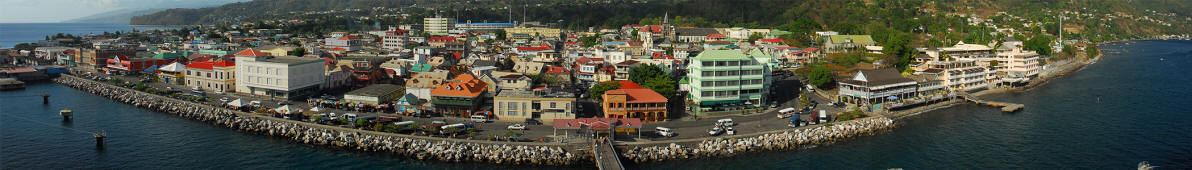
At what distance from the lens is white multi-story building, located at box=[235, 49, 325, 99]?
3116cm

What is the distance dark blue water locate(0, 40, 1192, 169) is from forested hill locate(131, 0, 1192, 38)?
35189mm

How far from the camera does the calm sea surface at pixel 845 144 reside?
69.3 feet

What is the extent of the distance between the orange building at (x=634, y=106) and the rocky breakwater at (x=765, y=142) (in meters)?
4.04

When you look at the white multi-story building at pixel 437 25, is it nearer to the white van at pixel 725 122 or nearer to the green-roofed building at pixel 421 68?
the green-roofed building at pixel 421 68

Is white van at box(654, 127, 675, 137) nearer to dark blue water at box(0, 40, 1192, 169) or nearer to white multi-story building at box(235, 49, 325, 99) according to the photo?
dark blue water at box(0, 40, 1192, 169)

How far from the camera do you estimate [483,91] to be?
29172 mm

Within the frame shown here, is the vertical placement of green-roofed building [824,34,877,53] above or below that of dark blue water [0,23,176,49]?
below

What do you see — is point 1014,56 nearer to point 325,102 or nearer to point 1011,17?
point 325,102

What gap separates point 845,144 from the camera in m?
23.8

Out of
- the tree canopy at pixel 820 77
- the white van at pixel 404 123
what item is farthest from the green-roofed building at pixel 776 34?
the white van at pixel 404 123

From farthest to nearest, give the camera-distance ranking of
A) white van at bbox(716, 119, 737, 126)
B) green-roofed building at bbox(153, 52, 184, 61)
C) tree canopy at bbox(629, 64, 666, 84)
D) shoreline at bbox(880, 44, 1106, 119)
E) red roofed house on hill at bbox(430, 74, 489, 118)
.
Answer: green-roofed building at bbox(153, 52, 184, 61) < tree canopy at bbox(629, 64, 666, 84) < shoreline at bbox(880, 44, 1106, 119) < red roofed house on hill at bbox(430, 74, 489, 118) < white van at bbox(716, 119, 737, 126)

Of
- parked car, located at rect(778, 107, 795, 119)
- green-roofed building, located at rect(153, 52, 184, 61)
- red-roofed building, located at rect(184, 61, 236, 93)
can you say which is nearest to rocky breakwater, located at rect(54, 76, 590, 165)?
red-roofed building, located at rect(184, 61, 236, 93)

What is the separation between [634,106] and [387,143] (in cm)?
844

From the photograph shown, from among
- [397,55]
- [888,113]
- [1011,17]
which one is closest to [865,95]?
[888,113]
